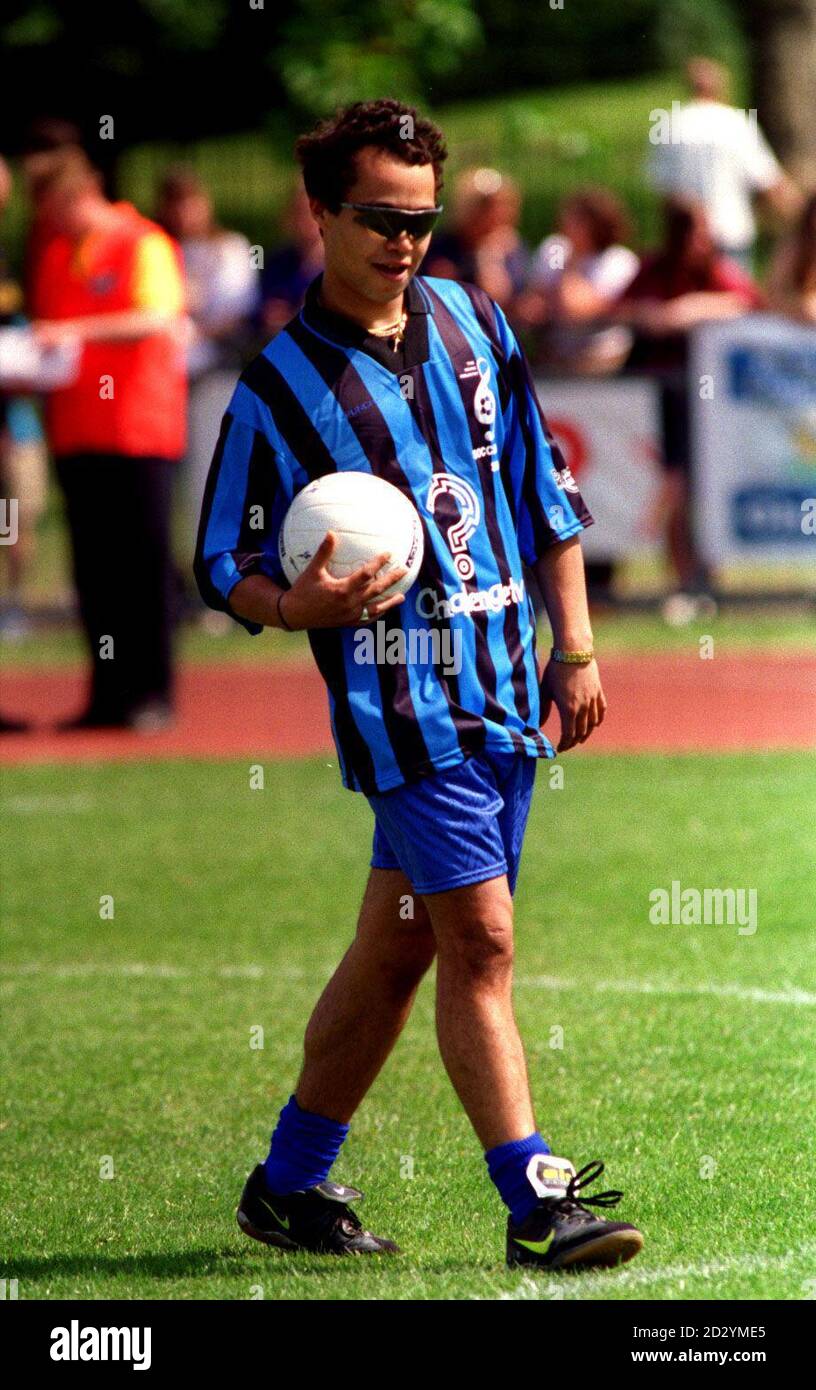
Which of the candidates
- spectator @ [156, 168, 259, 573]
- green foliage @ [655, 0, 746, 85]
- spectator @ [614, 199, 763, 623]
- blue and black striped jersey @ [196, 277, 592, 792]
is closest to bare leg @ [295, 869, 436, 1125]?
blue and black striped jersey @ [196, 277, 592, 792]

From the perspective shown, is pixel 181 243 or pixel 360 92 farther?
pixel 360 92

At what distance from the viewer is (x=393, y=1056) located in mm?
6742

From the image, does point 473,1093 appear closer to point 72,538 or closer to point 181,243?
point 72,538

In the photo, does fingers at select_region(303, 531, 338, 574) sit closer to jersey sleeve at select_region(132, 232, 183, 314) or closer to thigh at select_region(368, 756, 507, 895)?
thigh at select_region(368, 756, 507, 895)

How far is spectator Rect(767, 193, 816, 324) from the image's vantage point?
589 inches

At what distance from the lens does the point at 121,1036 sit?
693 cm

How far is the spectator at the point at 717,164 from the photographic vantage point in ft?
56.0

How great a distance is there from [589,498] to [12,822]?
566cm

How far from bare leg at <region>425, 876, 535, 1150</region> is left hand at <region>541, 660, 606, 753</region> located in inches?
16.7

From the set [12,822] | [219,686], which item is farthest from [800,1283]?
[219,686]

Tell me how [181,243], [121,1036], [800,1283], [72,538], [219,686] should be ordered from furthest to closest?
[181,243]
[219,686]
[72,538]
[121,1036]
[800,1283]

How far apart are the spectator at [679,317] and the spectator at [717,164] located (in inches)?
46.5

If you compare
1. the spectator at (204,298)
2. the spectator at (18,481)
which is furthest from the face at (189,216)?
the spectator at (18,481)

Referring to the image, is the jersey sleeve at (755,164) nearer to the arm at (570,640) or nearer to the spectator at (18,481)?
the spectator at (18,481)
